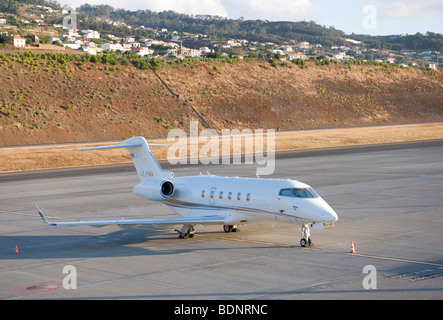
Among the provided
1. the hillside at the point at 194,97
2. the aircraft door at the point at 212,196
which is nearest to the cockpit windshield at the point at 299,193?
the aircraft door at the point at 212,196

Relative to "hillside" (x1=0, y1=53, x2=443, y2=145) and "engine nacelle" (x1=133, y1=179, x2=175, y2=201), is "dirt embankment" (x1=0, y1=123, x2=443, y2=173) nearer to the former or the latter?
"hillside" (x1=0, y1=53, x2=443, y2=145)

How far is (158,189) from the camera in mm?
30078

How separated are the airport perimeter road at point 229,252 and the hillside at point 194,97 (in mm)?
49289

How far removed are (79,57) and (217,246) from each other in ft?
314

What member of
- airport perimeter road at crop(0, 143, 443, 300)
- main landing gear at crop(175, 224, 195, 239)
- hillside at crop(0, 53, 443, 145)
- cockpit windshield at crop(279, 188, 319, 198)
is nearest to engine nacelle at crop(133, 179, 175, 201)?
main landing gear at crop(175, 224, 195, 239)

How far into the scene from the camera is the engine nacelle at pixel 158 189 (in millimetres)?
30156

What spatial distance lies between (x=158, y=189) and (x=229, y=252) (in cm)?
567

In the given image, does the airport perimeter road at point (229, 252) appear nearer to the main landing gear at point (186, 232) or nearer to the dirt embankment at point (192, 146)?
the main landing gear at point (186, 232)

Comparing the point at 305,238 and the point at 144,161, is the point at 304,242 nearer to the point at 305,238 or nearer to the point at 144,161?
the point at 305,238

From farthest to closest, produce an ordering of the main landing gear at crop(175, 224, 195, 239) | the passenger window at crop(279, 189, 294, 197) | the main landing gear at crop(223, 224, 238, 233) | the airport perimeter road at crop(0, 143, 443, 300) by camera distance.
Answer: the main landing gear at crop(223, 224, 238, 233) < the main landing gear at crop(175, 224, 195, 239) < the passenger window at crop(279, 189, 294, 197) < the airport perimeter road at crop(0, 143, 443, 300)

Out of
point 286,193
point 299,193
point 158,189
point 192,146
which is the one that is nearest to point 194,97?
point 192,146

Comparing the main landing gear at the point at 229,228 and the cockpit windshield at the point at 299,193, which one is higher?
the cockpit windshield at the point at 299,193

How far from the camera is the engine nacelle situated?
98.9ft
